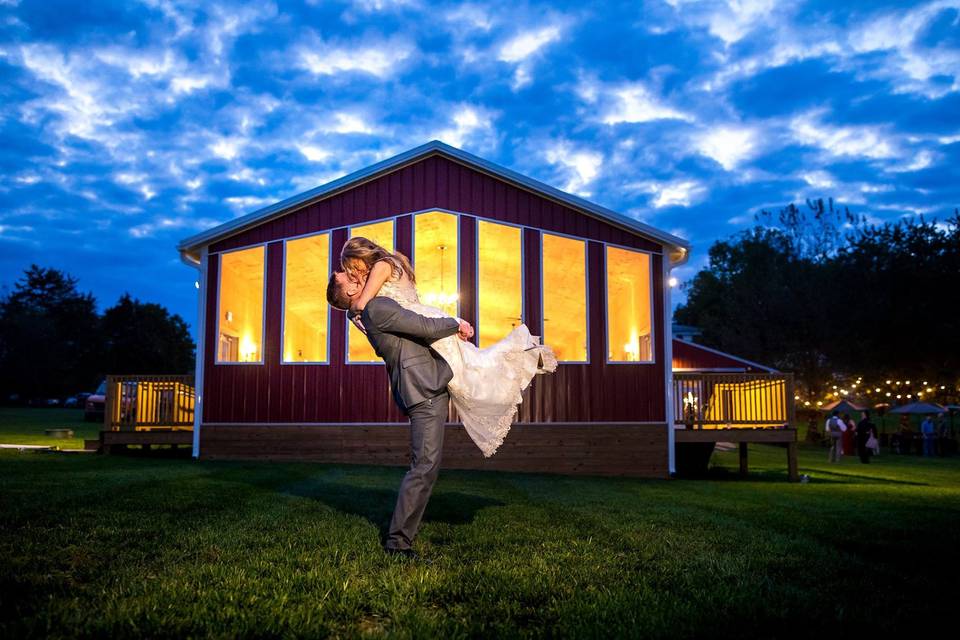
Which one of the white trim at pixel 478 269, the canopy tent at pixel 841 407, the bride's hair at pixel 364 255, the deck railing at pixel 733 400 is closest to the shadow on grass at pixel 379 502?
the bride's hair at pixel 364 255

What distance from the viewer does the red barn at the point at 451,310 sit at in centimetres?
1283

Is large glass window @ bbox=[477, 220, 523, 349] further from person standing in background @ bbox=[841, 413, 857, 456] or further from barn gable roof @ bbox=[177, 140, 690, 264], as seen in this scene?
person standing in background @ bbox=[841, 413, 857, 456]

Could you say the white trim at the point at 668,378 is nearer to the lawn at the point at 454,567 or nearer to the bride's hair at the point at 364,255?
the lawn at the point at 454,567

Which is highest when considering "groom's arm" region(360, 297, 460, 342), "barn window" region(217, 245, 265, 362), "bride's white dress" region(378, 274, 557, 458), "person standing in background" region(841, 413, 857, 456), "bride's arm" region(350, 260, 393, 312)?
"barn window" region(217, 245, 265, 362)

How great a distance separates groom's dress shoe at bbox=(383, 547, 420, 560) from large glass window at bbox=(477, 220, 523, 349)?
9.35 metres

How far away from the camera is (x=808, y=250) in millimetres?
43625

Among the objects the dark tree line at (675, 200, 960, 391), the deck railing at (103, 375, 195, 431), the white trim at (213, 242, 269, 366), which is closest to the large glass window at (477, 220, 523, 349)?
the white trim at (213, 242, 269, 366)

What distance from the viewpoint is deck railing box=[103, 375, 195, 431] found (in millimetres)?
13617

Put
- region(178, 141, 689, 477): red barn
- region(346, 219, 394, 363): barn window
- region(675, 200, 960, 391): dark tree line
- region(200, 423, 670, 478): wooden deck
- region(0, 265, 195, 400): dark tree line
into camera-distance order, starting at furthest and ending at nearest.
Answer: region(0, 265, 195, 400): dark tree line
region(675, 200, 960, 391): dark tree line
region(346, 219, 394, 363): barn window
region(178, 141, 689, 477): red barn
region(200, 423, 670, 478): wooden deck

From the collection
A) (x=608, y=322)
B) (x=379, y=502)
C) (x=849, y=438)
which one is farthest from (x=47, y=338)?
(x=379, y=502)

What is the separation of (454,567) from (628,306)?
36.9ft

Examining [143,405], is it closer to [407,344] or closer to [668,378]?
[668,378]

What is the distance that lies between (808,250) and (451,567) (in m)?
46.0

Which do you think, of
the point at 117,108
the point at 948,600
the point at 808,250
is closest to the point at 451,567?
the point at 948,600
